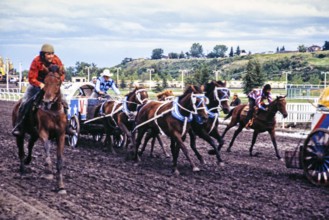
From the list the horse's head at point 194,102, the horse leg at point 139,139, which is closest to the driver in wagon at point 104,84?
the horse leg at point 139,139

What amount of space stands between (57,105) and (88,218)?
306 cm

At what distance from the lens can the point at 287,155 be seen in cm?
1299

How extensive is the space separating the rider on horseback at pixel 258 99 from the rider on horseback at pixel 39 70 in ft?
24.8

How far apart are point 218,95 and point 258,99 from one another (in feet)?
9.43

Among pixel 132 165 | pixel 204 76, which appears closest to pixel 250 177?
pixel 132 165

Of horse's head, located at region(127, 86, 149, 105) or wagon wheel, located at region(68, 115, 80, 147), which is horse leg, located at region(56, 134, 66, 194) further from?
wagon wheel, located at region(68, 115, 80, 147)

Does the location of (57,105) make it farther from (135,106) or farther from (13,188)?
(135,106)

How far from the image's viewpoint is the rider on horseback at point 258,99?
18062 mm

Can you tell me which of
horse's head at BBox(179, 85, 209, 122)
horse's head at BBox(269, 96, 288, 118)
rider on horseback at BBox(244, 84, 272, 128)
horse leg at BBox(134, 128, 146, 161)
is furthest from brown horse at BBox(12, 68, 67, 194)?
rider on horseback at BBox(244, 84, 272, 128)

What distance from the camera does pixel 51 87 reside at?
11.3 m

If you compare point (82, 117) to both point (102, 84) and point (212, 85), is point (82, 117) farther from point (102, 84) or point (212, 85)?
point (212, 85)

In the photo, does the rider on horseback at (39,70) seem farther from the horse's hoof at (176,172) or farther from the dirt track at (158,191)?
the horse's hoof at (176,172)

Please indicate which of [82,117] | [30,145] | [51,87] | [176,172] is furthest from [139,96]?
[51,87]

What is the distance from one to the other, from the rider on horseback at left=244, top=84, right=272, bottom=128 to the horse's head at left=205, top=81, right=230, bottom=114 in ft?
8.05
